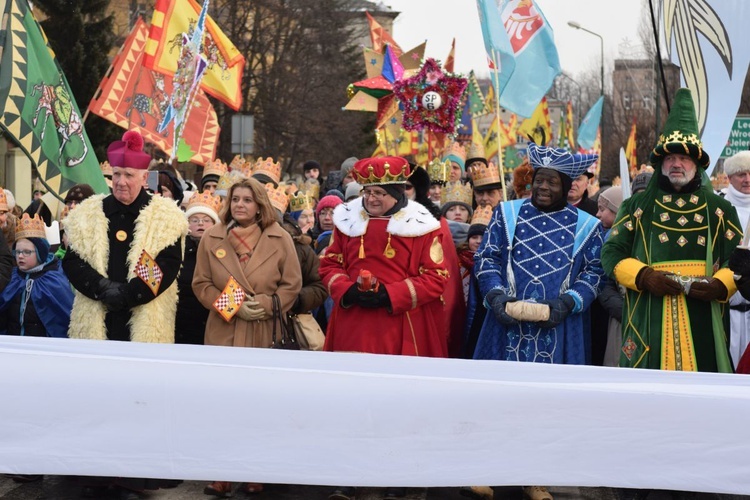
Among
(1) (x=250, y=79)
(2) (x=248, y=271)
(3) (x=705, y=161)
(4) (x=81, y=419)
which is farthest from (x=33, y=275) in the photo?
(1) (x=250, y=79)

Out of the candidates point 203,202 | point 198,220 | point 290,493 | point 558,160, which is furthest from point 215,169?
point 290,493

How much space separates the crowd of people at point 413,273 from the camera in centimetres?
636

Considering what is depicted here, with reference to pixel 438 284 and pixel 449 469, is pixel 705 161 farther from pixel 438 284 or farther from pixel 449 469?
pixel 449 469

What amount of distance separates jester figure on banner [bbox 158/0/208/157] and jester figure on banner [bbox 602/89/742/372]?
7.39 m

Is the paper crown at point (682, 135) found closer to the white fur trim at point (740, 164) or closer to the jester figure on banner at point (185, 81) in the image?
the white fur trim at point (740, 164)

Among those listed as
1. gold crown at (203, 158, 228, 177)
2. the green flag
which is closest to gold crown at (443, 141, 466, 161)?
gold crown at (203, 158, 228, 177)

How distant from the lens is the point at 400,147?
58.2 ft

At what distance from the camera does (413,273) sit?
6.75 meters

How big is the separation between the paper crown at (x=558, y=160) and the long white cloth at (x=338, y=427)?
183 cm

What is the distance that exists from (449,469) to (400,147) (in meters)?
12.9

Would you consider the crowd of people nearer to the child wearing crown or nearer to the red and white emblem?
the child wearing crown

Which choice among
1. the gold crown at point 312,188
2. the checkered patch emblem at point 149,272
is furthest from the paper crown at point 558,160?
the gold crown at point 312,188

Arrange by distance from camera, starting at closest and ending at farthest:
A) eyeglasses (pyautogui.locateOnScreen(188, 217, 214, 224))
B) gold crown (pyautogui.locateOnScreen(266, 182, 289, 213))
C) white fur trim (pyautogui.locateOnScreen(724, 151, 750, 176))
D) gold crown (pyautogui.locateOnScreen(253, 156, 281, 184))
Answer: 1. white fur trim (pyautogui.locateOnScreen(724, 151, 750, 176))
2. eyeglasses (pyautogui.locateOnScreen(188, 217, 214, 224))
3. gold crown (pyautogui.locateOnScreen(266, 182, 289, 213))
4. gold crown (pyautogui.locateOnScreen(253, 156, 281, 184))

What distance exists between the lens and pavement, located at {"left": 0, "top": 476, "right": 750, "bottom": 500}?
6.20 meters
